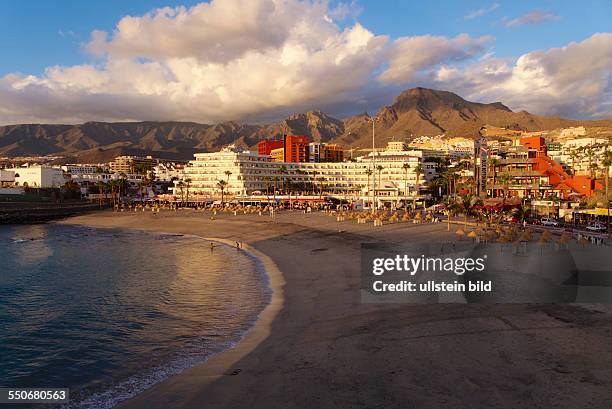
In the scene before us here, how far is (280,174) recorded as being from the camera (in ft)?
504

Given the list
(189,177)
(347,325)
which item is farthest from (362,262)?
(189,177)

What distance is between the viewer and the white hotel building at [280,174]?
5536 inches

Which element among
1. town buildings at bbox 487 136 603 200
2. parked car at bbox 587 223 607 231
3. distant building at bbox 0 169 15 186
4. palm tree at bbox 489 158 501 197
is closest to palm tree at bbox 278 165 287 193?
palm tree at bbox 489 158 501 197

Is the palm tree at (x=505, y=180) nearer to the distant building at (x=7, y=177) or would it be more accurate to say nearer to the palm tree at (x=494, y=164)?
the palm tree at (x=494, y=164)

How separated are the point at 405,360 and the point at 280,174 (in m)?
140

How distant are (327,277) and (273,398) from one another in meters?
18.3

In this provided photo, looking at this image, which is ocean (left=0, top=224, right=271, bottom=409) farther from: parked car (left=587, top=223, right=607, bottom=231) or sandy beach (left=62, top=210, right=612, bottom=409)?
parked car (left=587, top=223, right=607, bottom=231)

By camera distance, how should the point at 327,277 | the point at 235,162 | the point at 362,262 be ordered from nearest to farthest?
the point at 327,277 → the point at 362,262 → the point at 235,162

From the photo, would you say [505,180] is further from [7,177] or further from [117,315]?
[7,177]

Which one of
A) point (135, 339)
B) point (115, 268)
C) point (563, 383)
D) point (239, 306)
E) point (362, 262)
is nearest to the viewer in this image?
point (563, 383)

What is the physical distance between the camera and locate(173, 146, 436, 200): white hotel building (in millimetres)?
140625

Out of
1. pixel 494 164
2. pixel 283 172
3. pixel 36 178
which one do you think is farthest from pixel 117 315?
pixel 36 178

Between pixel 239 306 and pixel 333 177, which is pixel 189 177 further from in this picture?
pixel 239 306

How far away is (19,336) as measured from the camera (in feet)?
71.1
